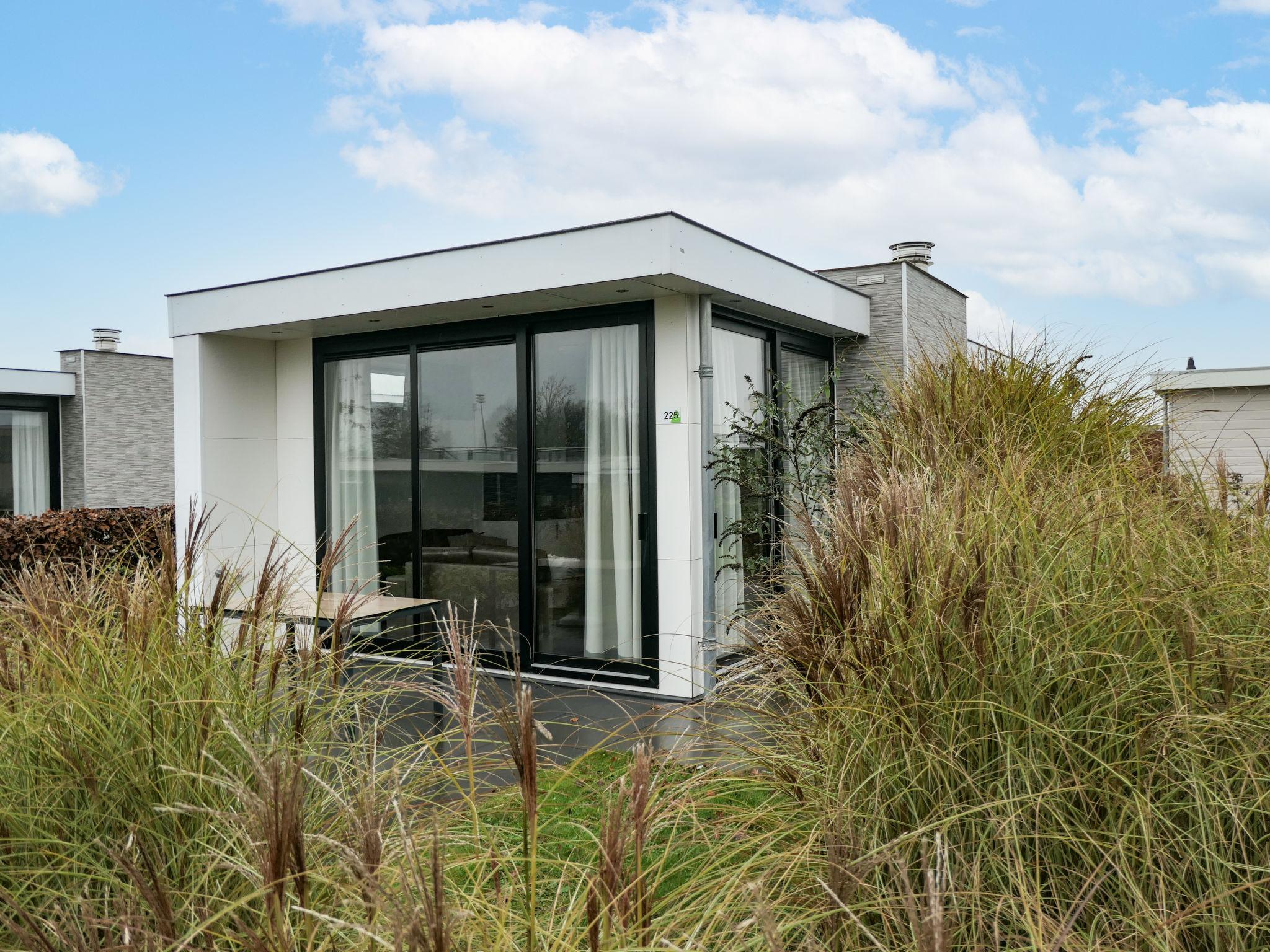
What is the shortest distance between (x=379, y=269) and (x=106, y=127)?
15.5ft

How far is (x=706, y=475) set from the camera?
5.77 metres

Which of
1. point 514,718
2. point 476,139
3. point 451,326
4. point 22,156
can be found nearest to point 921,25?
point 451,326

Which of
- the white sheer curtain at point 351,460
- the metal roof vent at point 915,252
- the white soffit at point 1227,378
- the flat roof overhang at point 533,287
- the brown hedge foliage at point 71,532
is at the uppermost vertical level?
the metal roof vent at point 915,252

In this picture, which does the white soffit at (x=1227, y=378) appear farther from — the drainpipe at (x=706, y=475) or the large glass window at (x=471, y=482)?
the large glass window at (x=471, y=482)

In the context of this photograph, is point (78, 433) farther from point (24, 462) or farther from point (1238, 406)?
point (1238, 406)

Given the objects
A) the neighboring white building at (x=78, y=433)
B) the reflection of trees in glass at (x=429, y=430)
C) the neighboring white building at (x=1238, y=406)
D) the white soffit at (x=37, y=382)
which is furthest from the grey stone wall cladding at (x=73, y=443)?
the neighboring white building at (x=1238, y=406)

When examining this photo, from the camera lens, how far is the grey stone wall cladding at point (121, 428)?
1309cm

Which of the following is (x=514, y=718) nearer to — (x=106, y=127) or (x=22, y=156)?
(x=106, y=127)

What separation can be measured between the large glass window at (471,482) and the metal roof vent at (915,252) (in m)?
4.30

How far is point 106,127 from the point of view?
8859 millimetres

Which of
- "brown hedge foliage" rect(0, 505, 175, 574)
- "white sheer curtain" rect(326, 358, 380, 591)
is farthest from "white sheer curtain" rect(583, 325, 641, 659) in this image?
"brown hedge foliage" rect(0, 505, 175, 574)

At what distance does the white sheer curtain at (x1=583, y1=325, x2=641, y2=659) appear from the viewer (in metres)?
6.00

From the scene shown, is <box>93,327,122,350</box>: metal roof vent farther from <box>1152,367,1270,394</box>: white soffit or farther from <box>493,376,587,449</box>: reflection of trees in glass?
<box>1152,367,1270,394</box>: white soffit

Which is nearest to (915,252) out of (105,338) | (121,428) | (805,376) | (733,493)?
(805,376)
